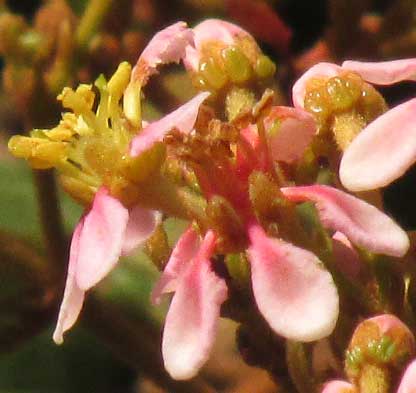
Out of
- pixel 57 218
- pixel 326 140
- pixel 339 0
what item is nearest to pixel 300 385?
pixel 326 140

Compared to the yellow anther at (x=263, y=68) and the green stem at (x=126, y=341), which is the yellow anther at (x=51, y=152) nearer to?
the yellow anther at (x=263, y=68)

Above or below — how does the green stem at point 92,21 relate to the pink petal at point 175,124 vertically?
below

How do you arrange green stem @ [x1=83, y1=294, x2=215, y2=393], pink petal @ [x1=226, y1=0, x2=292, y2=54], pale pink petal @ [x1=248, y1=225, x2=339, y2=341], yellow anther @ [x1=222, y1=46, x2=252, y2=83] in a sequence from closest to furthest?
pale pink petal @ [x1=248, y1=225, x2=339, y2=341] → yellow anther @ [x1=222, y1=46, x2=252, y2=83] → green stem @ [x1=83, y1=294, x2=215, y2=393] → pink petal @ [x1=226, y1=0, x2=292, y2=54]

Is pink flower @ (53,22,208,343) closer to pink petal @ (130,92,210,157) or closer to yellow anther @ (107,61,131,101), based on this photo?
pink petal @ (130,92,210,157)

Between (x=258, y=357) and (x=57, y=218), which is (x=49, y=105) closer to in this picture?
(x=57, y=218)

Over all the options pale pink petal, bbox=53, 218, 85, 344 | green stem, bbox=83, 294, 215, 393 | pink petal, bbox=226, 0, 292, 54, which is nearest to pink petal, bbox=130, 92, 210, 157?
pale pink petal, bbox=53, 218, 85, 344

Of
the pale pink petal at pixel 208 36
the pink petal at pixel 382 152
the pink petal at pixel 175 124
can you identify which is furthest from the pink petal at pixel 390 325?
the pale pink petal at pixel 208 36

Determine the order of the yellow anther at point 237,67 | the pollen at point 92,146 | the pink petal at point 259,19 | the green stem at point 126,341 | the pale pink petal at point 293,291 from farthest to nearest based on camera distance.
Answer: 1. the pink petal at point 259,19
2. the green stem at point 126,341
3. the yellow anther at point 237,67
4. the pollen at point 92,146
5. the pale pink petal at point 293,291
